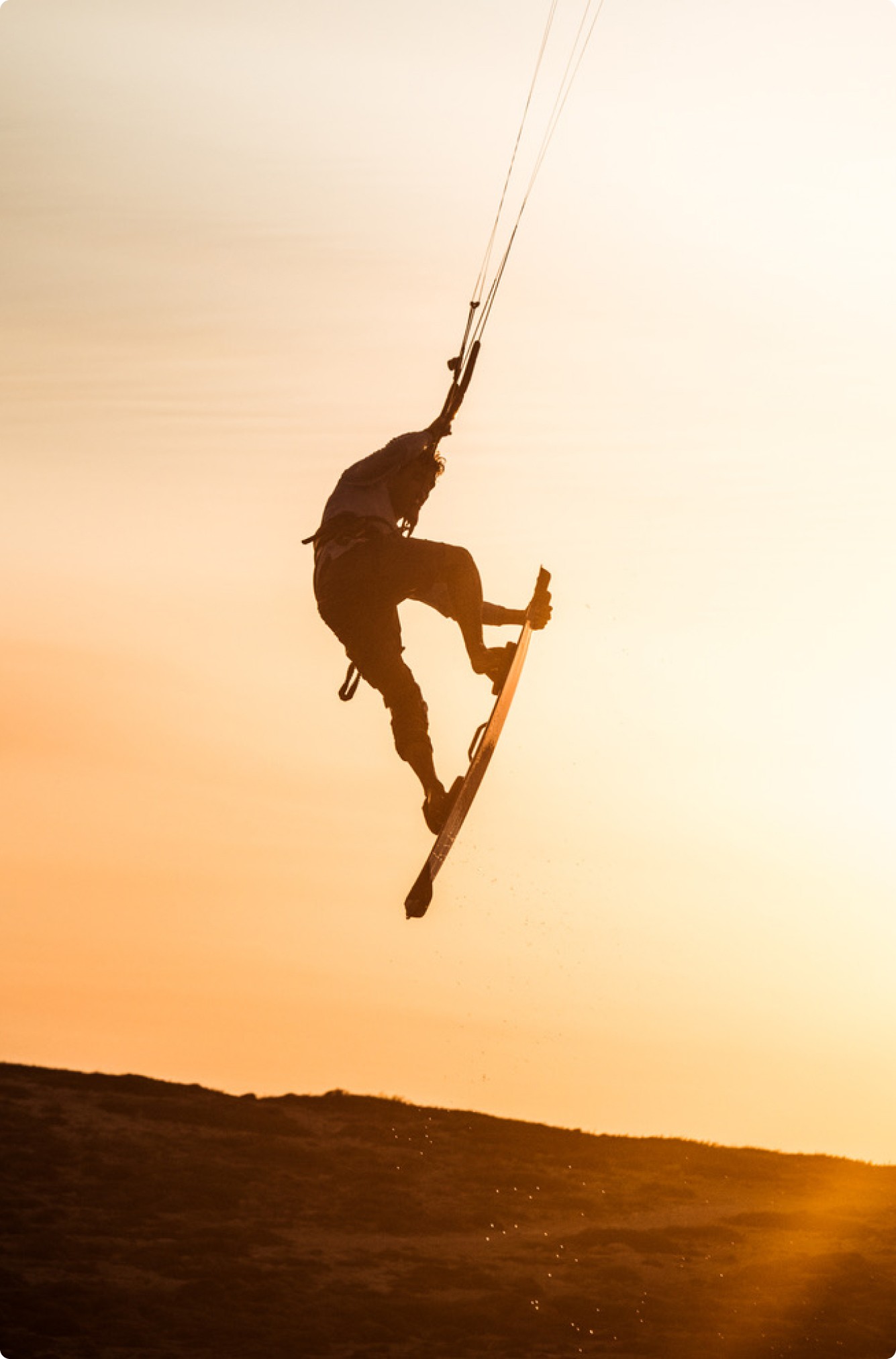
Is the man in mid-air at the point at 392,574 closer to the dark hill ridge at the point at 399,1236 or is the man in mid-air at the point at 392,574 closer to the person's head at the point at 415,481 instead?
the person's head at the point at 415,481

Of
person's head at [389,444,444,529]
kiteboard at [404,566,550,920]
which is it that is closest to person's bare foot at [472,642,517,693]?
kiteboard at [404,566,550,920]

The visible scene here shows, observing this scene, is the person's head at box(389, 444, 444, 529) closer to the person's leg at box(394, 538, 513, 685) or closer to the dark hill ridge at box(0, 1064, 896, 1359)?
the person's leg at box(394, 538, 513, 685)

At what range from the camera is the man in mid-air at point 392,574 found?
13156mm

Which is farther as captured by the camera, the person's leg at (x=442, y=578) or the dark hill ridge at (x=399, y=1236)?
the dark hill ridge at (x=399, y=1236)

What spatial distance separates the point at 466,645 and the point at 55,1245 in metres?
23.5

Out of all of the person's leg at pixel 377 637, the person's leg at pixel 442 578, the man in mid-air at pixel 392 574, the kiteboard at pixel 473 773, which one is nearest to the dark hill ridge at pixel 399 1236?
the kiteboard at pixel 473 773

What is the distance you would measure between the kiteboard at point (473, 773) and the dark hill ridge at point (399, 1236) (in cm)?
1905

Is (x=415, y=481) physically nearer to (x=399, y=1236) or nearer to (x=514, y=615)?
(x=514, y=615)

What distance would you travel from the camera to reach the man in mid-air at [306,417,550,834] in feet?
43.2

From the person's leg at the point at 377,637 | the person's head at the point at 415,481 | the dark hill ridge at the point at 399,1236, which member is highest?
the person's head at the point at 415,481

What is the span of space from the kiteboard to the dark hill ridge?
19.0 m

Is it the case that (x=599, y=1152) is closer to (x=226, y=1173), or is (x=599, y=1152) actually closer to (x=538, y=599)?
(x=226, y=1173)

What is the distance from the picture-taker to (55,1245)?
33469 mm

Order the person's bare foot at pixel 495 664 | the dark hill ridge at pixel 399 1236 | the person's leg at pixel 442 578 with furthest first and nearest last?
the dark hill ridge at pixel 399 1236 < the person's bare foot at pixel 495 664 < the person's leg at pixel 442 578
